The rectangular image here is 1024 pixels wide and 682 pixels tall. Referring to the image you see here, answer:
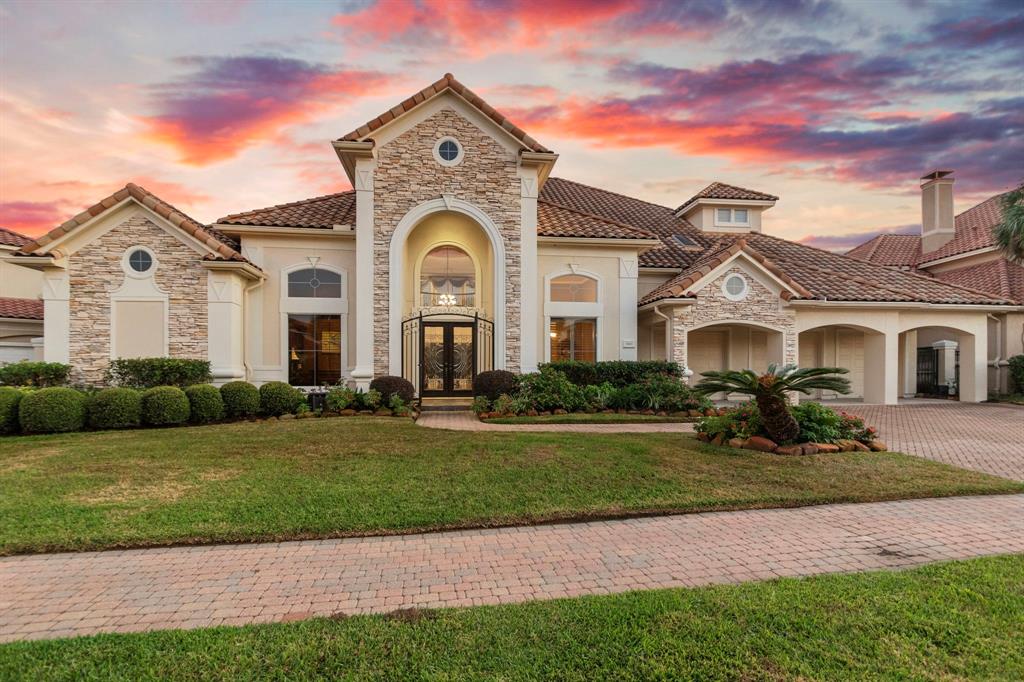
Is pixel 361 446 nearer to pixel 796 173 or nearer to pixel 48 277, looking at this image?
pixel 48 277

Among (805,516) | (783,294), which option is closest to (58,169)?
(805,516)

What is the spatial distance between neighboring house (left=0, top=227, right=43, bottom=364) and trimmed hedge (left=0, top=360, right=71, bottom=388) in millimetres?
5559

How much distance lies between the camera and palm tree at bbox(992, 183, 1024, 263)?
17.5 meters

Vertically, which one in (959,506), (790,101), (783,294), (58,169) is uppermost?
(790,101)

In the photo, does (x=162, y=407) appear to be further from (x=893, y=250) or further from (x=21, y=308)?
(x=893, y=250)

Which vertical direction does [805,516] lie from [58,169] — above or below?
below

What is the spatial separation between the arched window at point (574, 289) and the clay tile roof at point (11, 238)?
22.6 metres

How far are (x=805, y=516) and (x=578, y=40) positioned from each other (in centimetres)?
1247

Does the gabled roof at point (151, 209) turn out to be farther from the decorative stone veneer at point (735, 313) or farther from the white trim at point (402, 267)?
the decorative stone veneer at point (735, 313)

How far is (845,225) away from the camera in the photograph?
26188mm

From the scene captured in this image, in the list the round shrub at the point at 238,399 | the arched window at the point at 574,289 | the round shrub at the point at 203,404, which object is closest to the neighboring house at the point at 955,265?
the arched window at the point at 574,289

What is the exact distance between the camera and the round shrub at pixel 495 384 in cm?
1432

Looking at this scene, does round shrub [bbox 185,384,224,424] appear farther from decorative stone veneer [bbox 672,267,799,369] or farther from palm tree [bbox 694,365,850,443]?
decorative stone veneer [bbox 672,267,799,369]

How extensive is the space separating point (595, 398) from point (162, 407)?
11312 mm
